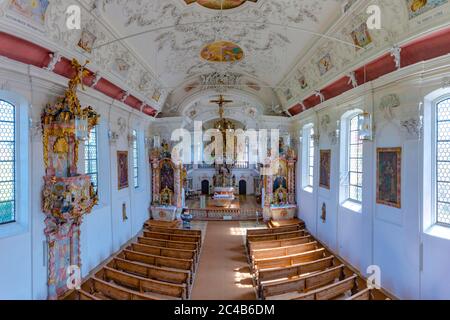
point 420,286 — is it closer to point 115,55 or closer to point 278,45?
point 278,45

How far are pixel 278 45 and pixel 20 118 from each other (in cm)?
891

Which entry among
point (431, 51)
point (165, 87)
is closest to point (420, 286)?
point (431, 51)

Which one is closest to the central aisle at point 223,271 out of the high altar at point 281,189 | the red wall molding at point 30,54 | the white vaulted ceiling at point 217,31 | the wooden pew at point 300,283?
the wooden pew at point 300,283

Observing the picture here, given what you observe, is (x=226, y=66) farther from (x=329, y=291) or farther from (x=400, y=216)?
(x=329, y=291)

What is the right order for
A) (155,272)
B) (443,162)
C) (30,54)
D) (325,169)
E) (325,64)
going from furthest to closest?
(325,169) → (325,64) → (155,272) → (443,162) → (30,54)

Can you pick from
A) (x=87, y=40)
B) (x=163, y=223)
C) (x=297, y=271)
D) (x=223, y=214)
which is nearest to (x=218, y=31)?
(x=87, y=40)

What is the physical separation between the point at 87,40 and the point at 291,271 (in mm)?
8750

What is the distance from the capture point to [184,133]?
16.6m

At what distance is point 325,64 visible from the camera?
31.5ft

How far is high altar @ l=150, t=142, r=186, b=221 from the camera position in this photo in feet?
49.0

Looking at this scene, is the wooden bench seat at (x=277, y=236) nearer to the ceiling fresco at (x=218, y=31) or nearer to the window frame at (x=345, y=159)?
the window frame at (x=345, y=159)

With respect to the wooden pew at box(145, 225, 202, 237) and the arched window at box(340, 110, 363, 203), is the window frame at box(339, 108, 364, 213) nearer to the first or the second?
the arched window at box(340, 110, 363, 203)

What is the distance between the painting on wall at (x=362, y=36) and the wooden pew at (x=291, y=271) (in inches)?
245

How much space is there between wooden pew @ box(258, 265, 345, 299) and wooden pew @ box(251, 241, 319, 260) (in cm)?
179
